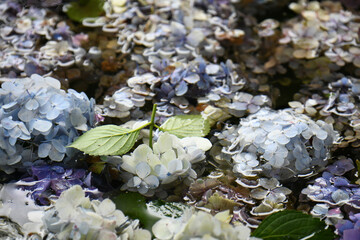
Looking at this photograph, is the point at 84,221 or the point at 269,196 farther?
the point at 269,196

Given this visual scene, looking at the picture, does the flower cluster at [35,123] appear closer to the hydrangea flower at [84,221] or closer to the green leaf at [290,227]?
the hydrangea flower at [84,221]

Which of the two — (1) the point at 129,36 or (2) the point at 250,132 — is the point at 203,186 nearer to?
(2) the point at 250,132

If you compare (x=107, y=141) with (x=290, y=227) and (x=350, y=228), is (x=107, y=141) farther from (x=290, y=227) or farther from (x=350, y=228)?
(x=350, y=228)

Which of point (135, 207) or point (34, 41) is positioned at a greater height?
point (34, 41)

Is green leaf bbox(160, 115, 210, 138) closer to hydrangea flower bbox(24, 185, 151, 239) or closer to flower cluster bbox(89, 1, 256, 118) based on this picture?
flower cluster bbox(89, 1, 256, 118)

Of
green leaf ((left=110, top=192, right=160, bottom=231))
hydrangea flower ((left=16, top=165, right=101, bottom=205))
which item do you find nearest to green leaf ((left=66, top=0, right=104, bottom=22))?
hydrangea flower ((left=16, top=165, right=101, bottom=205))

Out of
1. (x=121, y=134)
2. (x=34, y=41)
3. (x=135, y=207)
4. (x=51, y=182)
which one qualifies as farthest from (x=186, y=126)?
(x=34, y=41)

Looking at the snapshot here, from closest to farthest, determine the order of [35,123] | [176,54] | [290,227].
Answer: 1. [290,227]
2. [35,123]
3. [176,54]
